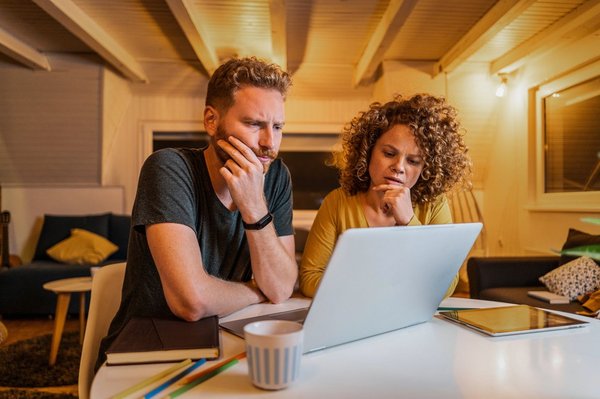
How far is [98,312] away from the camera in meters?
1.14

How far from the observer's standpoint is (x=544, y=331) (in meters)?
0.90

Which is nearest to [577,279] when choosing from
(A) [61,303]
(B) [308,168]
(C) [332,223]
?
(C) [332,223]

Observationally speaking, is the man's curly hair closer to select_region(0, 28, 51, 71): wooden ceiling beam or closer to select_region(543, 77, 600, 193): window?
select_region(543, 77, 600, 193): window

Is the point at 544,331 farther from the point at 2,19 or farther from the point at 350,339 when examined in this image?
the point at 2,19

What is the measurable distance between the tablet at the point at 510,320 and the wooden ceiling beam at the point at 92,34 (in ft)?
10.5

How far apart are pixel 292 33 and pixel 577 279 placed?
2.87 m

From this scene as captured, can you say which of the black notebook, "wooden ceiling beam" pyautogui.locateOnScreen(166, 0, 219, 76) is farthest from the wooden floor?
the black notebook

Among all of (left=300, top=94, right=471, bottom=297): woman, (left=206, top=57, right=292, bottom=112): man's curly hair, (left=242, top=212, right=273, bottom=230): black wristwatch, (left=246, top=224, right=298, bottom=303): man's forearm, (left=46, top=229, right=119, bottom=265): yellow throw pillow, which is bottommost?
(left=46, top=229, right=119, bottom=265): yellow throw pillow

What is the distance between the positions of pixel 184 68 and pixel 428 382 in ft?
15.5

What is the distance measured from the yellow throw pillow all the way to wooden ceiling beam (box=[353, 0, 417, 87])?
291 centimetres

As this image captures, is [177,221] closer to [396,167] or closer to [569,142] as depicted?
[396,167]

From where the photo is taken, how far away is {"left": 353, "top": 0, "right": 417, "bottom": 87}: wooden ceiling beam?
3129 mm

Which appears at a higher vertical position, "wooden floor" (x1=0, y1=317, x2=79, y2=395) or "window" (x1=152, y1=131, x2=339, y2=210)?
"window" (x1=152, y1=131, x2=339, y2=210)

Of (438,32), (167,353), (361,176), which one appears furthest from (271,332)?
(438,32)
